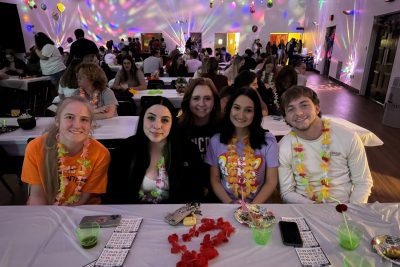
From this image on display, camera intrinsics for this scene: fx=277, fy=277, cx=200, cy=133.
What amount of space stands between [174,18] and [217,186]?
45.6 ft

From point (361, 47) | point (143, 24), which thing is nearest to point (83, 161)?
point (361, 47)

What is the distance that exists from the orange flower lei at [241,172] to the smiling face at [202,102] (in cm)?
47

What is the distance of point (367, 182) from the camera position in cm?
174

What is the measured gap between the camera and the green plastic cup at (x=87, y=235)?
3.76ft

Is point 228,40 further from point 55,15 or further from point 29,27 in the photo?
point 29,27

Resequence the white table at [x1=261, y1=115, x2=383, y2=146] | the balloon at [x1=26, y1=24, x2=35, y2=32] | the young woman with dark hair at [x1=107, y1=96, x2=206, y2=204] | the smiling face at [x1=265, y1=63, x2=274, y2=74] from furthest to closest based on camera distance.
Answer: the balloon at [x1=26, y1=24, x2=35, y2=32] < the smiling face at [x1=265, y1=63, x2=274, y2=74] < the white table at [x1=261, y1=115, x2=383, y2=146] < the young woman with dark hair at [x1=107, y1=96, x2=206, y2=204]

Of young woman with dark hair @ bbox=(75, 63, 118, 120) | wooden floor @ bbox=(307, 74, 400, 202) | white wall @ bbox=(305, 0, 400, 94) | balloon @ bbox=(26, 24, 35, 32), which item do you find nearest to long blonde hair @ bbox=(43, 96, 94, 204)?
young woman with dark hair @ bbox=(75, 63, 118, 120)

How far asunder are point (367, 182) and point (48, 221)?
182 centimetres

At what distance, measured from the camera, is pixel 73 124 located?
1669mm

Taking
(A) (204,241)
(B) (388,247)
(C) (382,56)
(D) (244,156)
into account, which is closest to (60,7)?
(C) (382,56)

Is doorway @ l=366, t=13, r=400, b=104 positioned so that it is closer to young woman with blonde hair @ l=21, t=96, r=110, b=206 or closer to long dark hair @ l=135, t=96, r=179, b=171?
long dark hair @ l=135, t=96, r=179, b=171

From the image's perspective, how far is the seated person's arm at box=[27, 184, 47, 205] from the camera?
1.63 m

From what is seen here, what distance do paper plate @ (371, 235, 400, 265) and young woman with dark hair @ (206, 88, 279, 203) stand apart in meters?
0.76

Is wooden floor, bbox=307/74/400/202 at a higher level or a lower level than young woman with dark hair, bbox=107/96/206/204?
lower
